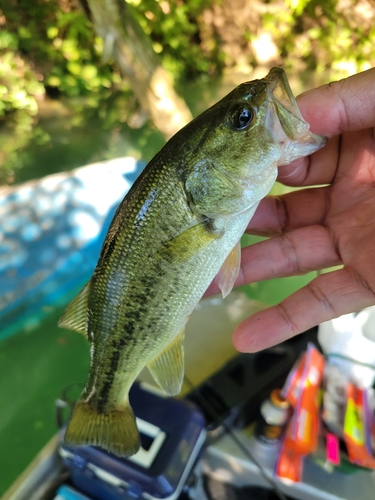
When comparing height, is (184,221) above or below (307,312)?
above

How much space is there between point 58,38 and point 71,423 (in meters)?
8.48

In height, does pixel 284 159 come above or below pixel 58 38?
below

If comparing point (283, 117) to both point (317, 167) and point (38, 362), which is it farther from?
point (38, 362)

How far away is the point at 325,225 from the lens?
1.41 meters

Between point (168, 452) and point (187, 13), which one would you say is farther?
point (187, 13)

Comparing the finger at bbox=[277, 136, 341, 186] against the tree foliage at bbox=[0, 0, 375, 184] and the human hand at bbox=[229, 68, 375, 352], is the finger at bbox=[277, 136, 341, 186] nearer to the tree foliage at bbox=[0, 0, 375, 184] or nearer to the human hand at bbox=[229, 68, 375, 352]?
the human hand at bbox=[229, 68, 375, 352]

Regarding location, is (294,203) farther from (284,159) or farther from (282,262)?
(284,159)

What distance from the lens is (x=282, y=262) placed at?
139 cm

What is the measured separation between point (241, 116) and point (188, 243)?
0.41 m

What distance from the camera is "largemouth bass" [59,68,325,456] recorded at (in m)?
1.03

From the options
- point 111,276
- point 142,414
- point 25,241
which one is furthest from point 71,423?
point 25,241

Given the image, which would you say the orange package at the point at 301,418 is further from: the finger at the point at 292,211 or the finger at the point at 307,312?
the finger at the point at 292,211

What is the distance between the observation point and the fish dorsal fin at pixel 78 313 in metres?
1.19

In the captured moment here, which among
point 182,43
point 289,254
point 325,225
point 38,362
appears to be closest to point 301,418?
point 289,254
